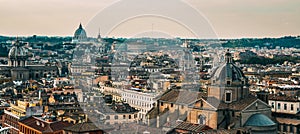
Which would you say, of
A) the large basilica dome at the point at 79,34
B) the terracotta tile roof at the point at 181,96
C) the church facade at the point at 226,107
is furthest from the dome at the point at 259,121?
the large basilica dome at the point at 79,34

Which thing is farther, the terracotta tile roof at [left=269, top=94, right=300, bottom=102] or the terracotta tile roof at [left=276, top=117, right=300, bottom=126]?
the terracotta tile roof at [left=269, top=94, right=300, bottom=102]

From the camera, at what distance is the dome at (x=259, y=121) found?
25344 millimetres

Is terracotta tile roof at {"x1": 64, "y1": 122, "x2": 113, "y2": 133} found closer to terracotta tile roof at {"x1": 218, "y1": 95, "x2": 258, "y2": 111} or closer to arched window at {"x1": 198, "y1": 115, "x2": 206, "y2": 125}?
arched window at {"x1": 198, "y1": 115, "x2": 206, "y2": 125}

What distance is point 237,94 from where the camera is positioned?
26.8 metres

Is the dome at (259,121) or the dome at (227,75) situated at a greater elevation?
the dome at (227,75)

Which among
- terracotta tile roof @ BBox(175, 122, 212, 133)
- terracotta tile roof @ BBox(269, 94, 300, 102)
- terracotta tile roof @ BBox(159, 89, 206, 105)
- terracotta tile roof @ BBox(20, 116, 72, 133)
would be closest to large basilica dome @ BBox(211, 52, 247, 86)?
terracotta tile roof @ BBox(159, 89, 206, 105)

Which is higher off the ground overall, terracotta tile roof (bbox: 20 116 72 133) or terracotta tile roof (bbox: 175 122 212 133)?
terracotta tile roof (bbox: 175 122 212 133)

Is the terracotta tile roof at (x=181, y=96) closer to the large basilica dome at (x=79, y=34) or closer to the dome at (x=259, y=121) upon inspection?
the dome at (x=259, y=121)

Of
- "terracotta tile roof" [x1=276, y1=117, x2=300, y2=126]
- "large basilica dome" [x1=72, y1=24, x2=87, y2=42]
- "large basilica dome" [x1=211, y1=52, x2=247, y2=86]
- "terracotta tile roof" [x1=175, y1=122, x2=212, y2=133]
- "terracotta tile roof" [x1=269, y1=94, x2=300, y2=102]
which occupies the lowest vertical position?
"terracotta tile roof" [x1=276, y1=117, x2=300, y2=126]

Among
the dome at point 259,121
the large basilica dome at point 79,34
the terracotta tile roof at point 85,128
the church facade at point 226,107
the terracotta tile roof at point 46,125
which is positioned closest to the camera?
the terracotta tile roof at point 85,128

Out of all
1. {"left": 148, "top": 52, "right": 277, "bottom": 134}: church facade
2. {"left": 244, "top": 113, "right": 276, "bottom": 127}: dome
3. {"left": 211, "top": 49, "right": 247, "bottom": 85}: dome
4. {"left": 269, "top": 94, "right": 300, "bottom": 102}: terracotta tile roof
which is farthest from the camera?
{"left": 269, "top": 94, "right": 300, "bottom": 102}: terracotta tile roof

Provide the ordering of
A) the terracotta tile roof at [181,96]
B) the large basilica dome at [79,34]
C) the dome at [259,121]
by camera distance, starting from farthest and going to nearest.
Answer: the large basilica dome at [79,34] < the terracotta tile roof at [181,96] < the dome at [259,121]

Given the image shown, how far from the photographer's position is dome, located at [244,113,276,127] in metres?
25.3

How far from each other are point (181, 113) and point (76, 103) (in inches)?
342
